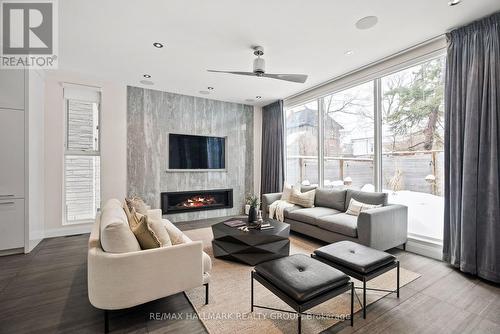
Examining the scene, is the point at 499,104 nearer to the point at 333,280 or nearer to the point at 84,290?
the point at 333,280

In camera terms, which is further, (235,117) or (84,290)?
(235,117)

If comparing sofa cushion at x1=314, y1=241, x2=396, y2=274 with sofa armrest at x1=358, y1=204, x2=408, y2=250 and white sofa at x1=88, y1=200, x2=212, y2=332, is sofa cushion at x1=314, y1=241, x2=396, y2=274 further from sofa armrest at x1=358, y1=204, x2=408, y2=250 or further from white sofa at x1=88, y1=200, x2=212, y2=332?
white sofa at x1=88, y1=200, x2=212, y2=332

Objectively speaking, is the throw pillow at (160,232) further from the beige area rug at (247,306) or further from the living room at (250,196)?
the beige area rug at (247,306)

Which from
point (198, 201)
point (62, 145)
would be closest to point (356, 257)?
point (198, 201)

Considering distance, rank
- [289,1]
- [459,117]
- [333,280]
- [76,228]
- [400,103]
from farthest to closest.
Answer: [76,228], [400,103], [459,117], [289,1], [333,280]

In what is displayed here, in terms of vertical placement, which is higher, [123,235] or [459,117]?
[459,117]

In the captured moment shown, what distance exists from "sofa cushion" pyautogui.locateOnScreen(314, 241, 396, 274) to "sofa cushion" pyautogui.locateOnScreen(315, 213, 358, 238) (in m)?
0.82

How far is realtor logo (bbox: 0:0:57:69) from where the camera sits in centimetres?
241

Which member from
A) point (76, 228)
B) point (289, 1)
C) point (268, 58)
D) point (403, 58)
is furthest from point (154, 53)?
point (403, 58)

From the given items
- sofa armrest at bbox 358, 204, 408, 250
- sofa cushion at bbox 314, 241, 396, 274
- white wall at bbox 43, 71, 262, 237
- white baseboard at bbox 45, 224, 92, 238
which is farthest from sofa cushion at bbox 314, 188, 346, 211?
white baseboard at bbox 45, 224, 92, 238

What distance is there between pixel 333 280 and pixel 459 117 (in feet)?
8.40

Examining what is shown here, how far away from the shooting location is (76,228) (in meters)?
4.15

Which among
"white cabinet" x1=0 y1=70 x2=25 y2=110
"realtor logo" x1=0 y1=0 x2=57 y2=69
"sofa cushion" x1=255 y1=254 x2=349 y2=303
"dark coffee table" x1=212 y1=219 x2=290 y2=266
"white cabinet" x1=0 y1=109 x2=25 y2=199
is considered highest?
"realtor logo" x1=0 y1=0 x2=57 y2=69

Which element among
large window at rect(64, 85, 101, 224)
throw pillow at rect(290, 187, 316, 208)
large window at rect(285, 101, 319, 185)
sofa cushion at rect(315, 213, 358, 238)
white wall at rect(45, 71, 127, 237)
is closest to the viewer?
sofa cushion at rect(315, 213, 358, 238)
